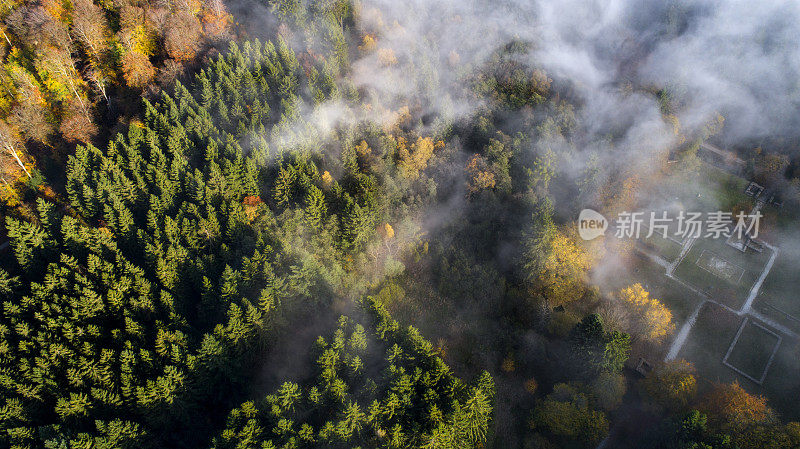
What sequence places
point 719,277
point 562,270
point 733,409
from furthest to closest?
point 719,277, point 562,270, point 733,409

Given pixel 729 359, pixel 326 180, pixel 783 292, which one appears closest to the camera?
pixel 326 180

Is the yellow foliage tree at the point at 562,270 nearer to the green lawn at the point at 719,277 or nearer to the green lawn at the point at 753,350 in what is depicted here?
the green lawn at the point at 719,277

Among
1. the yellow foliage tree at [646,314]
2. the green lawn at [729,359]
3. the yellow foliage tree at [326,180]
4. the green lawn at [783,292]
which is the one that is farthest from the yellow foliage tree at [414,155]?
the green lawn at [783,292]

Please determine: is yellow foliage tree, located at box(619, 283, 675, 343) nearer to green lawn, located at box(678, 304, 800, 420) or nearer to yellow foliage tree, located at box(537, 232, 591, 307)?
yellow foliage tree, located at box(537, 232, 591, 307)

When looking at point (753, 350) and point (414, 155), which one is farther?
point (414, 155)

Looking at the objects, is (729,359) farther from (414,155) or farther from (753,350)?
(414,155)

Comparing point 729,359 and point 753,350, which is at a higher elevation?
point 753,350

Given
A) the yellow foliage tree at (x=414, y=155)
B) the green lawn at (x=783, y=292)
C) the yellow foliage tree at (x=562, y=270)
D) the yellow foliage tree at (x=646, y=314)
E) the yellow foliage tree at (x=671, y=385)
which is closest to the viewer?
the yellow foliage tree at (x=671, y=385)

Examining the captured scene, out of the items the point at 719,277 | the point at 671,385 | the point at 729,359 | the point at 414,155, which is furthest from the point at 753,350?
the point at 414,155

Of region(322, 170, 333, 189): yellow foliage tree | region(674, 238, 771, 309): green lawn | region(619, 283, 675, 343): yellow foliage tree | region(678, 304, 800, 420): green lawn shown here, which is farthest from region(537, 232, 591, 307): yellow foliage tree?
region(322, 170, 333, 189): yellow foliage tree
